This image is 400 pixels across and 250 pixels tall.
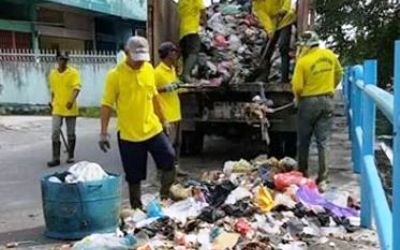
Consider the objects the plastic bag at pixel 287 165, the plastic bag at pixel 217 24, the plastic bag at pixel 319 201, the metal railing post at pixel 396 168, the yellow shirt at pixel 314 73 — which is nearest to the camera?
Answer: the metal railing post at pixel 396 168

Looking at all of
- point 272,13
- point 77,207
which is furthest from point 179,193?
point 272,13

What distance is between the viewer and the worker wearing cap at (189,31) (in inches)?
365

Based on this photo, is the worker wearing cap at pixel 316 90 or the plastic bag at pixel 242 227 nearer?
the plastic bag at pixel 242 227

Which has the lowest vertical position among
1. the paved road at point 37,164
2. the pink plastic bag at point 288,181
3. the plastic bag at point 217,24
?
the paved road at point 37,164

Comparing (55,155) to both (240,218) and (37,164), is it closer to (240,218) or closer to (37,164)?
(37,164)

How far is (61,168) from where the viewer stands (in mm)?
9562

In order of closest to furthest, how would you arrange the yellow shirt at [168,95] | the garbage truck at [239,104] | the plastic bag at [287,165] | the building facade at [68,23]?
1. the plastic bag at [287,165]
2. the yellow shirt at [168,95]
3. the garbage truck at [239,104]
4. the building facade at [68,23]

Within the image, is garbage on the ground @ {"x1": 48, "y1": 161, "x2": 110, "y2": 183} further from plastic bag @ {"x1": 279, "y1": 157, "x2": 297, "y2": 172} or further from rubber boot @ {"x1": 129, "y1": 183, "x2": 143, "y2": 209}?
plastic bag @ {"x1": 279, "y1": 157, "x2": 297, "y2": 172}

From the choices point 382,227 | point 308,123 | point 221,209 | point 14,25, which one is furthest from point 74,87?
point 14,25

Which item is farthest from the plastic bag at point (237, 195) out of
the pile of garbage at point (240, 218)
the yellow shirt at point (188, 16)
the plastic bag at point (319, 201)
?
the yellow shirt at point (188, 16)

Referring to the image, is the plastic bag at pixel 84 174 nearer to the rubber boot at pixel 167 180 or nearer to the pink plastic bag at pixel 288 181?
the rubber boot at pixel 167 180

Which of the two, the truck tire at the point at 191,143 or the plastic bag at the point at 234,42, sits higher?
the plastic bag at the point at 234,42

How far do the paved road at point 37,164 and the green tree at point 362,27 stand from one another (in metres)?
1.59

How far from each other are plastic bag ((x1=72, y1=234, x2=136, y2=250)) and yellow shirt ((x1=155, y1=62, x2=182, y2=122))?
8.42 ft
